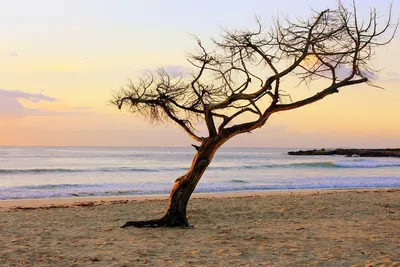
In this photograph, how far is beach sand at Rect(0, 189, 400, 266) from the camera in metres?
6.73

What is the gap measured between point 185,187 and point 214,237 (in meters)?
1.28

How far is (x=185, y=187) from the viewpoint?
938 cm

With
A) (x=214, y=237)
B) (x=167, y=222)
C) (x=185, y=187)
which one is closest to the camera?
(x=214, y=237)

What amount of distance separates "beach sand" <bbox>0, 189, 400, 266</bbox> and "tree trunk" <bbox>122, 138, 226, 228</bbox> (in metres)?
0.36

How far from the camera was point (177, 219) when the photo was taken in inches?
377

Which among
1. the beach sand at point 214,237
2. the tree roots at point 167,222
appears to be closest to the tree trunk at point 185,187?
the tree roots at point 167,222

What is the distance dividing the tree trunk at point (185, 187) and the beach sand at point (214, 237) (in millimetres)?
361

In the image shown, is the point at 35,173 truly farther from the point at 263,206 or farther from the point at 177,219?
the point at 177,219

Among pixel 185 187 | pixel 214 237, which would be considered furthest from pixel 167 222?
pixel 214 237

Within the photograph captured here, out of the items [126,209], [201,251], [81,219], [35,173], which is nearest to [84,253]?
[201,251]

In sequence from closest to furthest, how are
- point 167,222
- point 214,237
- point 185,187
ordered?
1. point 214,237
2. point 185,187
3. point 167,222

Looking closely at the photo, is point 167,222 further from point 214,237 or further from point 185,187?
point 214,237

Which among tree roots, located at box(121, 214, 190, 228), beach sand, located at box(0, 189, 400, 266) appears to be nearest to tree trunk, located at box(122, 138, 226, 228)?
tree roots, located at box(121, 214, 190, 228)

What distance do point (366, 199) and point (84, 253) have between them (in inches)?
451
